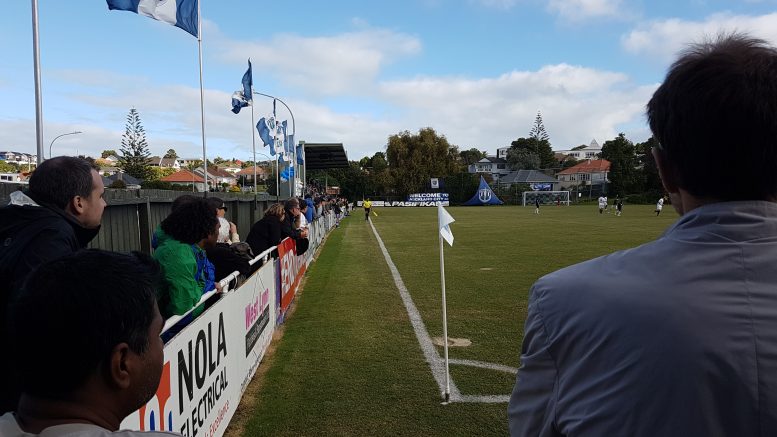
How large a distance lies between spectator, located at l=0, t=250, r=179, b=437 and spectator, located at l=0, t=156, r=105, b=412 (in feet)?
2.90

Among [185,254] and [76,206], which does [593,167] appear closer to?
A: [185,254]

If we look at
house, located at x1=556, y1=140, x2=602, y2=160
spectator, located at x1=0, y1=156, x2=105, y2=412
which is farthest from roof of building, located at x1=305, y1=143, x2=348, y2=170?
house, located at x1=556, y1=140, x2=602, y2=160

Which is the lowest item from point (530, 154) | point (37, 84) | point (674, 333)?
point (674, 333)

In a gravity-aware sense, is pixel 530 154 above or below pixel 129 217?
above

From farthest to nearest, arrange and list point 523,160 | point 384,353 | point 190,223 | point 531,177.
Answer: point 523,160, point 531,177, point 384,353, point 190,223

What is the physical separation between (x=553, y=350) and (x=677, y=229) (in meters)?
0.37

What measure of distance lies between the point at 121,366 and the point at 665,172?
1.37 m

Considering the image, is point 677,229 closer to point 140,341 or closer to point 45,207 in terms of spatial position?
point 140,341

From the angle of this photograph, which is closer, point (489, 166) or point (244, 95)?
point (244, 95)

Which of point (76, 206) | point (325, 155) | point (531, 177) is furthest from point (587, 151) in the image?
point (76, 206)

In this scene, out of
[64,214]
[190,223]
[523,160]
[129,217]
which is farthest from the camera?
[523,160]

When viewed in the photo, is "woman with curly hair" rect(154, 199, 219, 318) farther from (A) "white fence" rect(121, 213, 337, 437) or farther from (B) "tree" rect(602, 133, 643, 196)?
(B) "tree" rect(602, 133, 643, 196)

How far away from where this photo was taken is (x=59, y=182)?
258cm

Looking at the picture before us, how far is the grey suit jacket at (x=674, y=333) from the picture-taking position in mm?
984
